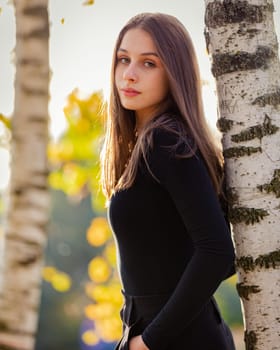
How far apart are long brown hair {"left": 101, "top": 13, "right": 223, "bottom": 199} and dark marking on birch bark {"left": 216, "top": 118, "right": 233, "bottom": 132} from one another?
73 millimetres

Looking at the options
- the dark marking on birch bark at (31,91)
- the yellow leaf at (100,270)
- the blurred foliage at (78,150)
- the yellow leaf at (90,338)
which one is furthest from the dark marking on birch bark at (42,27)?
the yellow leaf at (90,338)

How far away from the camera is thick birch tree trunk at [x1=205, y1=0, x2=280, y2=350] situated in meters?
2.67

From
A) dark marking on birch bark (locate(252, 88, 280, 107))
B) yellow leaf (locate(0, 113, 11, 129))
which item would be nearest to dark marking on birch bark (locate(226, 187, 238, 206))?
dark marking on birch bark (locate(252, 88, 280, 107))

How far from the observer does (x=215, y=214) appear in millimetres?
2426

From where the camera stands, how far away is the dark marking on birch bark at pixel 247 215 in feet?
8.73

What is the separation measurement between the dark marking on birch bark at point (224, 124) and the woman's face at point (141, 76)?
0.24 metres

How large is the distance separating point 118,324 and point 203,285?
24.0 ft

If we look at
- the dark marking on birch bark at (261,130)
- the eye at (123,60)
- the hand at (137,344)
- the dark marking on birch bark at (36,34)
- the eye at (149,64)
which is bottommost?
the hand at (137,344)

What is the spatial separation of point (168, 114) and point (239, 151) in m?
0.30

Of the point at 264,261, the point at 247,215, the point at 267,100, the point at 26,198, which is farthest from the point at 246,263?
the point at 26,198

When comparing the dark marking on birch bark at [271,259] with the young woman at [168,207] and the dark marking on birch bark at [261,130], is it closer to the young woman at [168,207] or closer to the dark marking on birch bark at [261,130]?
the young woman at [168,207]

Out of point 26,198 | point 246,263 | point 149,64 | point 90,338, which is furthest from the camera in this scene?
point 90,338

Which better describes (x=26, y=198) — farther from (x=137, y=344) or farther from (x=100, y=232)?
(x=100, y=232)

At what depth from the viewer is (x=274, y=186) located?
2.67m
